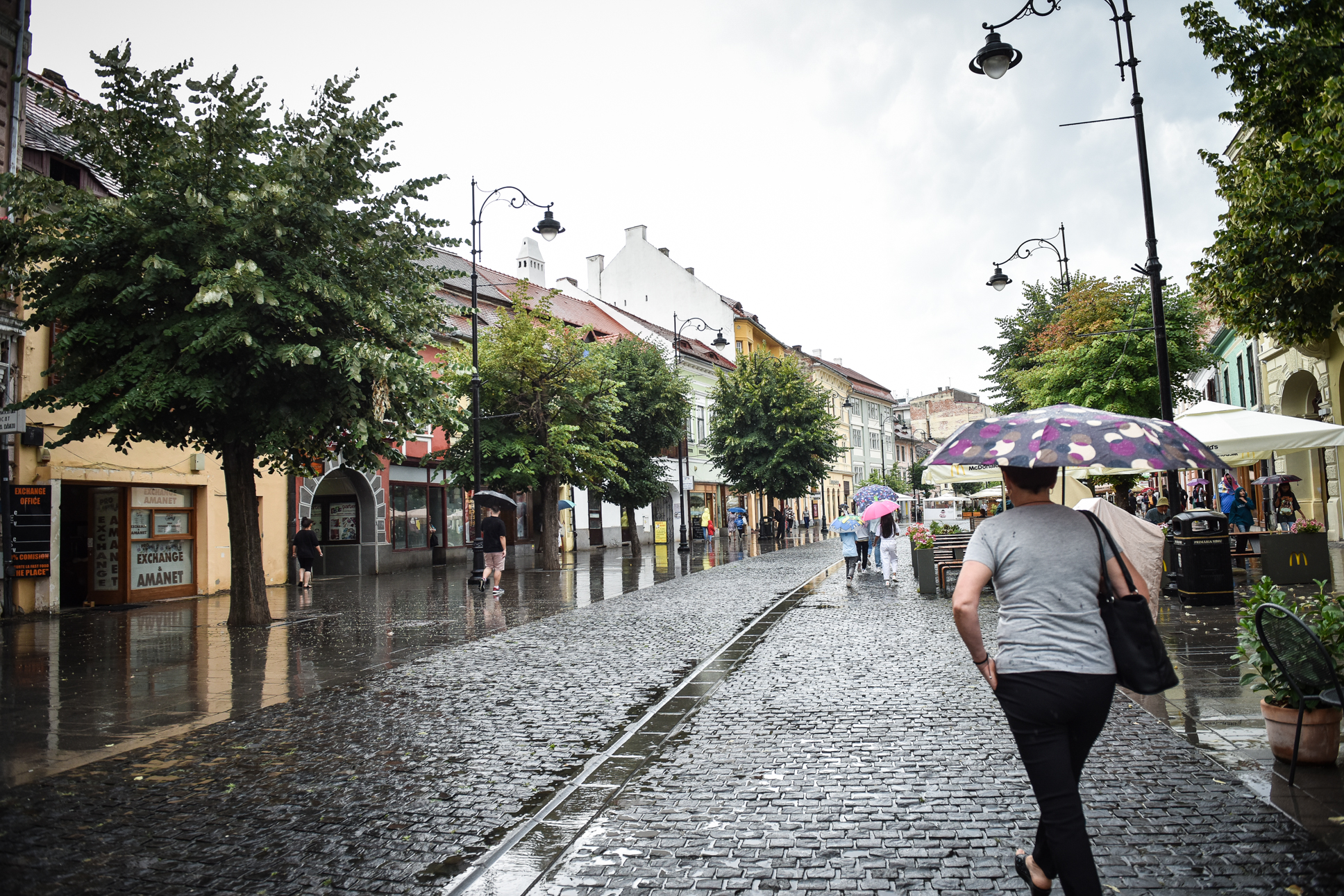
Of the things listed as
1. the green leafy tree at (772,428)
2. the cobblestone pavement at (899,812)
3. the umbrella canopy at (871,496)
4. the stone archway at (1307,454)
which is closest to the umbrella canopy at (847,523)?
the umbrella canopy at (871,496)

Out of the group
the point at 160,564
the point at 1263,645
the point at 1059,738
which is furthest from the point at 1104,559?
the point at 160,564

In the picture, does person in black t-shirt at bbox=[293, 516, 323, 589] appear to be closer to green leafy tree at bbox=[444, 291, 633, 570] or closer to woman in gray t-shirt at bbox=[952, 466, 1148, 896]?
green leafy tree at bbox=[444, 291, 633, 570]

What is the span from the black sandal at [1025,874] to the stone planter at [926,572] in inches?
475

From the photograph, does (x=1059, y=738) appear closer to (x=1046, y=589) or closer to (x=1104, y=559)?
(x=1046, y=589)

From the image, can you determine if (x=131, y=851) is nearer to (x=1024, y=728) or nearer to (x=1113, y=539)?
(x=1024, y=728)

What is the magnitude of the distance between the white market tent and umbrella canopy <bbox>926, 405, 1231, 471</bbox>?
10235 millimetres

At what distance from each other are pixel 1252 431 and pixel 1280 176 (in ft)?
14.9

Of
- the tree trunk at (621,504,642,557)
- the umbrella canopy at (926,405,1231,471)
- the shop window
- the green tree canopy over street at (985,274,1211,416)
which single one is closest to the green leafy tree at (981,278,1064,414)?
the green tree canopy over street at (985,274,1211,416)

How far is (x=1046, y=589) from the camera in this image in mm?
3496

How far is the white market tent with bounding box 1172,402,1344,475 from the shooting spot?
13273mm

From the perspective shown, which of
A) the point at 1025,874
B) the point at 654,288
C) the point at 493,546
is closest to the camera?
the point at 1025,874

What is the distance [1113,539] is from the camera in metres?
3.63


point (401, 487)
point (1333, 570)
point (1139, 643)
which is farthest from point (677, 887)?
point (401, 487)

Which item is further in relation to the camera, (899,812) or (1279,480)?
(1279,480)
